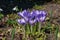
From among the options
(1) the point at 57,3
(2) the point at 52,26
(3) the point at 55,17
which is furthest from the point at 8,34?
(1) the point at 57,3

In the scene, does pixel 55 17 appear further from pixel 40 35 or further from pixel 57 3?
pixel 57 3

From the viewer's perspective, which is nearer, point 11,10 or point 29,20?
point 29,20

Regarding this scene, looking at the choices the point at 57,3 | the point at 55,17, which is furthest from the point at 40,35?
the point at 57,3

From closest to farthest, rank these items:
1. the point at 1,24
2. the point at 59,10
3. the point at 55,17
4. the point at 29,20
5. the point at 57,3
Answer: the point at 29,20, the point at 1,24, the point at 55,17, the point at 59,10, the point at 57,3

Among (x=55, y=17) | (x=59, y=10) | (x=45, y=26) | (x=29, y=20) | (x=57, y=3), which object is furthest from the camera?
(x=57, y=3)

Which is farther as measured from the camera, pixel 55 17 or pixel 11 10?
pixel 11 10

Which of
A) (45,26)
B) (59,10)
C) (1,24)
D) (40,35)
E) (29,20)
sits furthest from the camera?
(59,10)

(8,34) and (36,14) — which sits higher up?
(36,14)

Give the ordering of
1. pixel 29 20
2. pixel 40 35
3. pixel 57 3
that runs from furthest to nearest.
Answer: pixel 57 3, pixel 40 35, pixel 29 20

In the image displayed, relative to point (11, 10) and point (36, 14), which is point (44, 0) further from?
point (36, 14)
